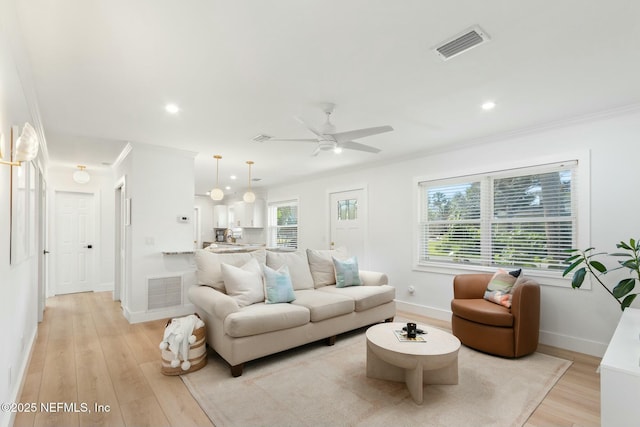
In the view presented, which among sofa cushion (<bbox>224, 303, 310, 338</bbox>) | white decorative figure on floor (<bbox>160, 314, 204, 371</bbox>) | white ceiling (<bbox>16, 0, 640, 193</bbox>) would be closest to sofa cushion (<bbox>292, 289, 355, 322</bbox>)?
sofa cushion (<bbox>224, 303, 310, 338</bbox>)

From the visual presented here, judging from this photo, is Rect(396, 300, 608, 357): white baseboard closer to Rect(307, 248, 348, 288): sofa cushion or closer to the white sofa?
the white sofa

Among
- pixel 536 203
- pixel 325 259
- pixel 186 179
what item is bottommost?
pixel 325 259

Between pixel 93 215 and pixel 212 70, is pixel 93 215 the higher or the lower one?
the lower one

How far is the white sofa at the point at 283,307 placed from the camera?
277 centimetres

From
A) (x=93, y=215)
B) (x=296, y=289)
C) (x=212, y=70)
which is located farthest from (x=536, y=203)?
(x=93, y=215)

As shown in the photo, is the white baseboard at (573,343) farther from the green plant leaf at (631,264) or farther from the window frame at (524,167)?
the green plant leaf at (631,264)

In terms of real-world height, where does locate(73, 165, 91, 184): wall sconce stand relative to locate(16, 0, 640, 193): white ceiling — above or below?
below

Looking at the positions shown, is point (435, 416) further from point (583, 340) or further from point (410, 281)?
point (410, 281)

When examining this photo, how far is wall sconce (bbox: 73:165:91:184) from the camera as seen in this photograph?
6.02 m

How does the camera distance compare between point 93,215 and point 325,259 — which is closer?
point 325,259

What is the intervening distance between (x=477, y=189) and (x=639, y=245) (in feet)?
5.70

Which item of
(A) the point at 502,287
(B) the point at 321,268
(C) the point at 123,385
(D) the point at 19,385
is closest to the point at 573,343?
(A) the point at 502,287

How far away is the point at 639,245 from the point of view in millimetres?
2793

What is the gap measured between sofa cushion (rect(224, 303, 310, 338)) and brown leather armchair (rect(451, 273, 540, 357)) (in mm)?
1762
